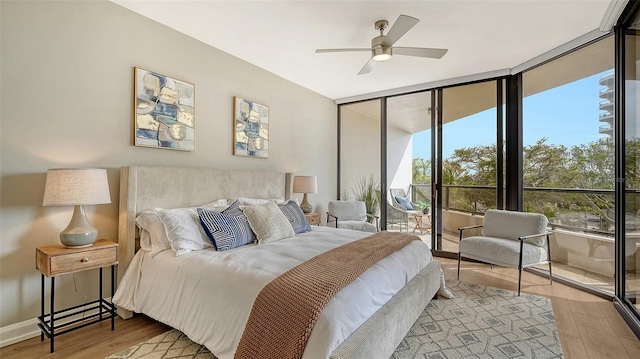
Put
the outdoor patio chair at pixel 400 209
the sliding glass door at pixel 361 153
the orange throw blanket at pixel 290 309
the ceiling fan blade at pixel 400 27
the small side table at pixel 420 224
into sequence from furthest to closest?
the sliding glass door at pixel 361 153 < the outdoor patio chair at pixel 400 209 < the small side table at pixel 420 224 < the ceiling fan blade at pixel 400 27 < the orange throw blanket at pixel 290 309

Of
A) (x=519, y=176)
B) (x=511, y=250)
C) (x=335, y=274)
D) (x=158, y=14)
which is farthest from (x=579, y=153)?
(x=158, y=14)

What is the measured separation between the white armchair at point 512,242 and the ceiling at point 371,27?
77.6 inches

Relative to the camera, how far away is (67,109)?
241cm

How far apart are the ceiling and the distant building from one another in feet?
1.79

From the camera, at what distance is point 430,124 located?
4.73 metres

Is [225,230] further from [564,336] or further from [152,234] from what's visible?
[564,336]

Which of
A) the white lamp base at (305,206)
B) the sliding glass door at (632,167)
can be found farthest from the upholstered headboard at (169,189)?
the sliding glass door at (632,167)

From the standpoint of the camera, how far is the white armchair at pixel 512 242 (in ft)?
10.4

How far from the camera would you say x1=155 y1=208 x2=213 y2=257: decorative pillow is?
2.37 metres

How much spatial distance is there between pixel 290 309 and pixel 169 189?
1944 millimetres


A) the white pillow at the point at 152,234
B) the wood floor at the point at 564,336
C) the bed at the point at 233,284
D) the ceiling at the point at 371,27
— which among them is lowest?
the wood floor at the point at 564,336

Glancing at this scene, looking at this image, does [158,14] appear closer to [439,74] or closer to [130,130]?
[130,130]

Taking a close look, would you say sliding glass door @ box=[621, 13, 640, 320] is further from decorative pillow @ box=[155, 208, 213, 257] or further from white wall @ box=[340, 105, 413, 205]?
decorative pillow @ box=[155, 208, 213, 257]

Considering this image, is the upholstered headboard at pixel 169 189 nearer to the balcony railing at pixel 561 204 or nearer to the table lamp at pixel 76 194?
the table lamp at pixel 76 194
